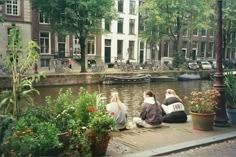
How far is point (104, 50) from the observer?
46406 mm

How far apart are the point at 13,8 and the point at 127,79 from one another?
16.3 meters

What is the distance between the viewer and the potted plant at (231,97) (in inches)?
381

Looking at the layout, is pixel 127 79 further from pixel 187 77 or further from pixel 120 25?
pixel 120 25

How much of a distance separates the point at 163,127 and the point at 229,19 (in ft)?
125

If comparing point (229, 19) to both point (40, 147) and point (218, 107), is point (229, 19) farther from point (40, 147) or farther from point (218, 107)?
point (40, 147)

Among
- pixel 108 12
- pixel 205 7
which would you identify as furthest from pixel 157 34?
pixel 108 12

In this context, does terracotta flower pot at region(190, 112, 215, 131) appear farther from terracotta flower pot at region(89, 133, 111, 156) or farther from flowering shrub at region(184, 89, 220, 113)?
terracotta flower pot at region(89, 133, 111, 156)

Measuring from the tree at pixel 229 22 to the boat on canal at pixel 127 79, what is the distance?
17045 millimetres

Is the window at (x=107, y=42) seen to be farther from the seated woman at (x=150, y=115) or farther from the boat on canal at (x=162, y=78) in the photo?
the seated woman at (x=150, y=115)

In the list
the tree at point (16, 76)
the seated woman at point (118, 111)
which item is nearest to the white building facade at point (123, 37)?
the seated woman at point (118, 111)

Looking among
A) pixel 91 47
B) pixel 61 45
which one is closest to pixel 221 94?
pixel 61 45

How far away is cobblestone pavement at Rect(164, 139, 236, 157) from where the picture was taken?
22.5 feet

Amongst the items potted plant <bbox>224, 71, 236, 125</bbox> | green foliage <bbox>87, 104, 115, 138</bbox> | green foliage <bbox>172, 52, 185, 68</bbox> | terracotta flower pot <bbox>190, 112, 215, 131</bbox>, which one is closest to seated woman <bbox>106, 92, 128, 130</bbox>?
terracotta flower pot <bbox>190, 112, 215, 131</bbox>

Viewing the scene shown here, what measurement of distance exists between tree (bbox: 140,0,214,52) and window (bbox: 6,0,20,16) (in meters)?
15.1
